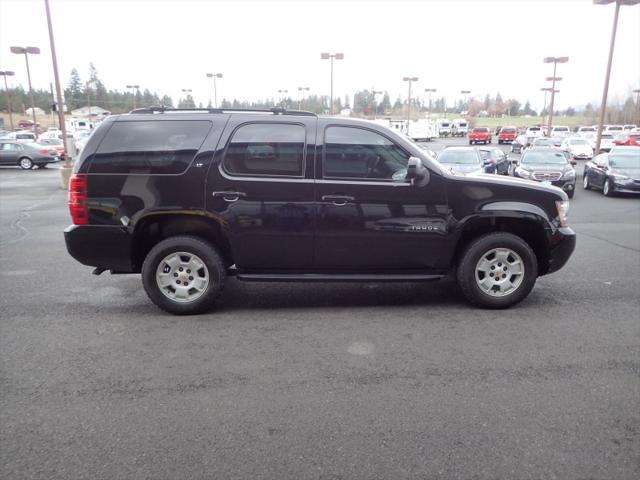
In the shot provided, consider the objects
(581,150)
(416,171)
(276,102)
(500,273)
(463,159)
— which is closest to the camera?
(416,171)

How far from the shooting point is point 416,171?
191 inches

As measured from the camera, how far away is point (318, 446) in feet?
9.64

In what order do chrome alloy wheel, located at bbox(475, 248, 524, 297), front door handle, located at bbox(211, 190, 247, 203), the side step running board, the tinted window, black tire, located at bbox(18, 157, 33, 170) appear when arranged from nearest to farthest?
1. front door handle, located at bbox(211, 190, 247, 203)
2. the tinted window
3. the side step running board
4. chrome alloy wheel, located at bbox(475, 248, 524, 297)
5. black tire, located at bbox(18, 157, 33, 170)

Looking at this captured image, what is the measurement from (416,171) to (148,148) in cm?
272

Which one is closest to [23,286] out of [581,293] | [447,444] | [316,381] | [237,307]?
[237,307]

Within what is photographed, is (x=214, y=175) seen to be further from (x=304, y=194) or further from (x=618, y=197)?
(x=618, y=197)

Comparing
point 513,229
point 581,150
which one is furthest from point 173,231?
point 581,150

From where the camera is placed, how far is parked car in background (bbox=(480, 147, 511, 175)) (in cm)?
1717

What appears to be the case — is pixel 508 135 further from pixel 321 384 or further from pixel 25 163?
pixel 321 384

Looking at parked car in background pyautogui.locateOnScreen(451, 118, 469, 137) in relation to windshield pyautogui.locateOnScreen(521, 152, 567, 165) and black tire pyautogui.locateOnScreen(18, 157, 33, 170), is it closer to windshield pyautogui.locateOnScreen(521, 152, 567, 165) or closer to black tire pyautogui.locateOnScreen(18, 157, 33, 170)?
windshield pyautogui.locateOnScreen(521, 152, 567, 165)

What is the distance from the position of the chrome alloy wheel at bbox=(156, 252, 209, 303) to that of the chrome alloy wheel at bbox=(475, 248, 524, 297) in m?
2.96

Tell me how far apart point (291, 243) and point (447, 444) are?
8.73 feet

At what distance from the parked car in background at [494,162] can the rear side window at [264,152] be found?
41.6ft

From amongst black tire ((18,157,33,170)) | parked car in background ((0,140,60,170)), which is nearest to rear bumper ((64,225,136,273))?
parked car in background ((0,140,60,170))
